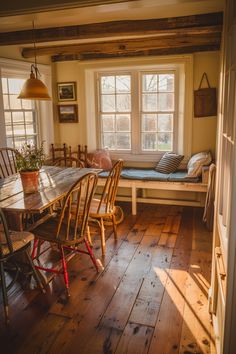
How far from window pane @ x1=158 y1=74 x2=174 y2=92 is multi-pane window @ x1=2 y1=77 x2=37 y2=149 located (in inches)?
76.6

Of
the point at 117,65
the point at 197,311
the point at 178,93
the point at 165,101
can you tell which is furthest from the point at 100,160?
the point at 197,311

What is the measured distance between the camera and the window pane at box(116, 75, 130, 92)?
4832 mm

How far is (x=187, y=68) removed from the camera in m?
4.33

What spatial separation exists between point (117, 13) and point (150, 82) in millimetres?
1771

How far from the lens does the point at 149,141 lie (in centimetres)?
494

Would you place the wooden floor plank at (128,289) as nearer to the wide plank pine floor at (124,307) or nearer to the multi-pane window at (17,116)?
the wide plank pine floor at (124,307)

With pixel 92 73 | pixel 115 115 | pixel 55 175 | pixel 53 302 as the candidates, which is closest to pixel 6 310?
pixel 53 302

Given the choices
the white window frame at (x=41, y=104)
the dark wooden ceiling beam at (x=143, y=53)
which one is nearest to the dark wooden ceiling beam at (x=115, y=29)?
the white window frame at (x=41, y=104)

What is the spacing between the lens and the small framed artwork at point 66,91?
16.2 ft

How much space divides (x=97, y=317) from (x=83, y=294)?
1.02 ft

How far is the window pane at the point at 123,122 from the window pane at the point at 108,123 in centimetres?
9

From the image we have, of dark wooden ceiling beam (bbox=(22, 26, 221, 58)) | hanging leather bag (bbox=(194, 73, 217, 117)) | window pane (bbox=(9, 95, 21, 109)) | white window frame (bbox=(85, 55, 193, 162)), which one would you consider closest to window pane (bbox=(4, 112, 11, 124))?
window pane (bbox=(9, 95, 21, 109))

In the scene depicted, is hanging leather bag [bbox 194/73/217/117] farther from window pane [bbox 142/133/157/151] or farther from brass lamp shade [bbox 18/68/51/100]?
brass lamp shade [bbox 18/68/51/100]

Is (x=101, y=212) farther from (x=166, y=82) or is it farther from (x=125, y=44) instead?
(x=166, y=82)
